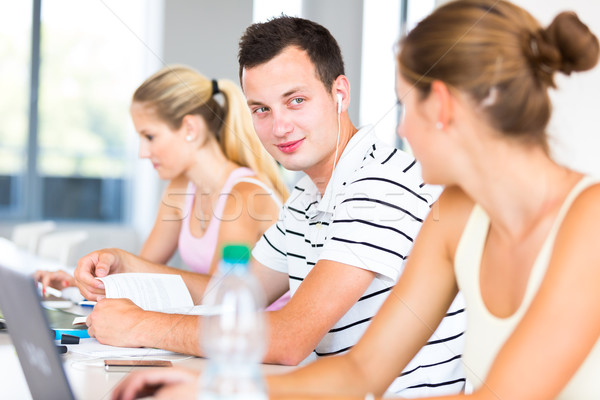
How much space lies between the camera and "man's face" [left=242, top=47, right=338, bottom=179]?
1.52 meters

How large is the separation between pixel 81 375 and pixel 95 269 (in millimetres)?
682

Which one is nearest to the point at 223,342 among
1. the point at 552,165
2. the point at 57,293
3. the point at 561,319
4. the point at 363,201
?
the point at 561,319

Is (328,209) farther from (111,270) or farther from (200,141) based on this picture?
(200,141)

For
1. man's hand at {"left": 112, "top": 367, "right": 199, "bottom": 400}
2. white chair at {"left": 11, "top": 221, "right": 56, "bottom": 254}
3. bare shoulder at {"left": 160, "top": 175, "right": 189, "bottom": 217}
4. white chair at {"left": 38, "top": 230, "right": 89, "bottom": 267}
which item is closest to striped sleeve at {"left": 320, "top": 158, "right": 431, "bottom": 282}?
man's hand at {"left": 112, "top": 367, "right": 199, "bottom": 400}

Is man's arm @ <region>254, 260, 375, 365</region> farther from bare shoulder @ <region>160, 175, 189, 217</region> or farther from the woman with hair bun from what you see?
bare shoulder @ <region>160, 175, 189, 217</region>

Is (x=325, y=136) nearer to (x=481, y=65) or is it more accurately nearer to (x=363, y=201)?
(x=363, y=201)

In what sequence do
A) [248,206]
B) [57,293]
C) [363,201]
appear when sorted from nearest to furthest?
[363,201] → [57,293] → [248,206]

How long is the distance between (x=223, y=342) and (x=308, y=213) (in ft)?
2.93

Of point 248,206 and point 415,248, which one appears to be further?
point 248,206

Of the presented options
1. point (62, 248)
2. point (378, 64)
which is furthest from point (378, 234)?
point (378, 64)

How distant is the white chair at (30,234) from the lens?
3.83m

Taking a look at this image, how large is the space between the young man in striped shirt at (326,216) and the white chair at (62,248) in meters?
1.46

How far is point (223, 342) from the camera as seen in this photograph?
685 millimetres

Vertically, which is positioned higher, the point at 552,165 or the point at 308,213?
the point at 552,165
